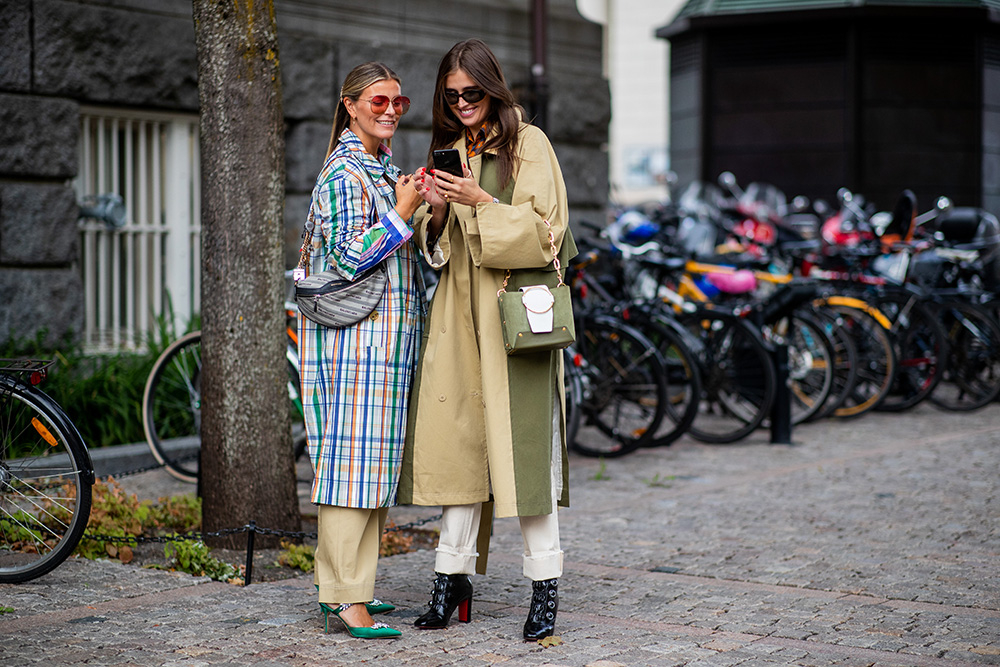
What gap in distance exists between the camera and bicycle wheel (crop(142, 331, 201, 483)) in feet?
21.0

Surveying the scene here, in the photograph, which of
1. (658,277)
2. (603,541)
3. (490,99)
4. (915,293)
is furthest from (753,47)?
(490,99)

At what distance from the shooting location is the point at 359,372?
12.8 ft

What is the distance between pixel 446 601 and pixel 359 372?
80cm

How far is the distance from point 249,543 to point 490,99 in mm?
1876

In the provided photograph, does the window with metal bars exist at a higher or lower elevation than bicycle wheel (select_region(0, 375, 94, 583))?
higher

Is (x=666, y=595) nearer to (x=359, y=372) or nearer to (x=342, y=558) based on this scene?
(x=342, y=558)

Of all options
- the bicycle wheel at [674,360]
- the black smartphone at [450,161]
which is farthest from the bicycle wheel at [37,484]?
the bicycle wheel at [674,360]

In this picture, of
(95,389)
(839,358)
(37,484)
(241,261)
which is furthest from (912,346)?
(37,484)

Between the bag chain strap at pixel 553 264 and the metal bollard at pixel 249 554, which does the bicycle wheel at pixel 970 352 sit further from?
the metal bollard at pixel 249 554

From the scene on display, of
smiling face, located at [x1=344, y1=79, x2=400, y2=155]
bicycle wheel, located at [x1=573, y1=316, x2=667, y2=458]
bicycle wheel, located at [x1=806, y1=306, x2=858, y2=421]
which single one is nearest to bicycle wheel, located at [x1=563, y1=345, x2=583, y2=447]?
bicycle wheel, located at [x1=573, y1=316, x2=667, y2=458]

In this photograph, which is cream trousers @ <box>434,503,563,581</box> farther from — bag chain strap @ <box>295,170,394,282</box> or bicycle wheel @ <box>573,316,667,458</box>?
bicycle wheel @ <box>573,316,667,458</box>

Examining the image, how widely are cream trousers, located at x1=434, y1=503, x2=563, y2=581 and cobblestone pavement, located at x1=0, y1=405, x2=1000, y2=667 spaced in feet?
0.69

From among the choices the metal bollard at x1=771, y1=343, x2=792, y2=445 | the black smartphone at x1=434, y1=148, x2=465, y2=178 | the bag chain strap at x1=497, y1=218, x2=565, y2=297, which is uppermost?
the black smartphone at x1=434, y1=148, x2=465, y2=178

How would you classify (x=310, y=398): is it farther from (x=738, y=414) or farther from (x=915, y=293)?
(x=915, y=293)
